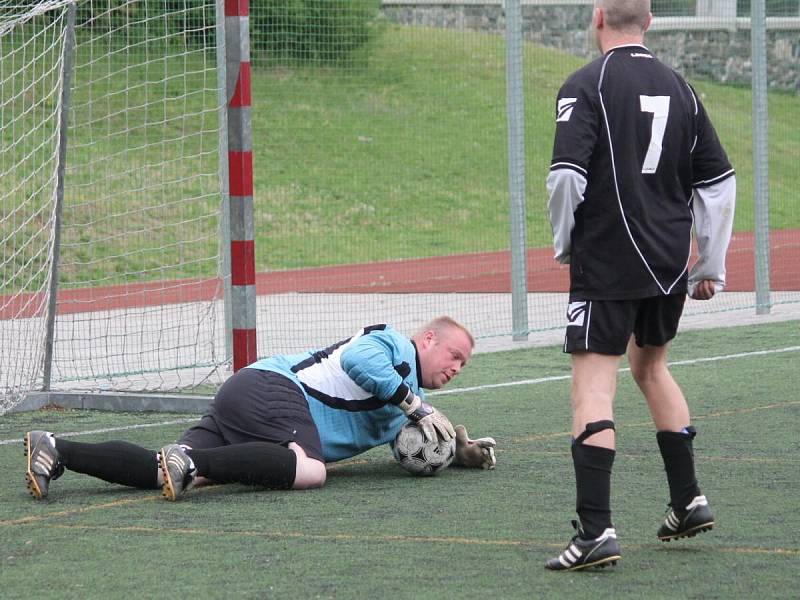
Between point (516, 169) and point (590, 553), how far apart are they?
8.03 metres

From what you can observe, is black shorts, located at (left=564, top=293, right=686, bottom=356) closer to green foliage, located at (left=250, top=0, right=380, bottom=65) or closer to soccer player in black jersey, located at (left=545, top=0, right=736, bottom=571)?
soccer player in black jersey, located at (left=545, top=0, right=736, bottom=571)

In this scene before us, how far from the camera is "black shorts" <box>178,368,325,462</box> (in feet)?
Answer: 19.8

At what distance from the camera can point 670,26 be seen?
17219 mm

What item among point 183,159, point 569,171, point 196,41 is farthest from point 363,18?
point 569,171

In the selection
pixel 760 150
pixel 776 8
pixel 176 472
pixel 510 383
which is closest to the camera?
pixel 176 472

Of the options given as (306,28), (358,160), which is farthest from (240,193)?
(358,160)

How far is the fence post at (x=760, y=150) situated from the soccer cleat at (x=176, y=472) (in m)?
9.44

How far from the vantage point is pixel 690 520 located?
477 centimetres

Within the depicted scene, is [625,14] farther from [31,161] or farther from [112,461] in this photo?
[31,161]

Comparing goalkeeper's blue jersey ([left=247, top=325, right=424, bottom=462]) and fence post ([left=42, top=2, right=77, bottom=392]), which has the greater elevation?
fence post ([left=42, top=2, right=77, bottom=392])

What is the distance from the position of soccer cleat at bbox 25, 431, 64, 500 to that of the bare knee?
0.93 m

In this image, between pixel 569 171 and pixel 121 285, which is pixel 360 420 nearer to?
pixel 569 171

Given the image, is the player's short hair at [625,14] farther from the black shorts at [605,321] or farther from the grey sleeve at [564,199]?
the black shorts at [605,321]

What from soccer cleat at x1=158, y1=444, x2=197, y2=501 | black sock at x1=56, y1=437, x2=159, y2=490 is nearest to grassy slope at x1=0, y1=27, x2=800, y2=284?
black sock at x1=56, y1=437, x2=159, y2=490
